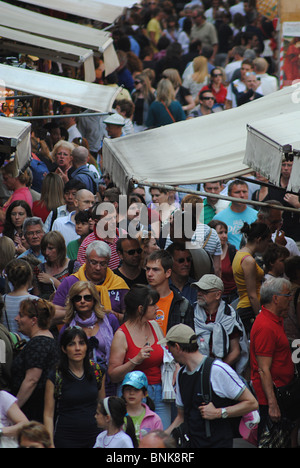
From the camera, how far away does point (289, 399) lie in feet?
24.5

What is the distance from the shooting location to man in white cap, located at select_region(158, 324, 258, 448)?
20.7ft

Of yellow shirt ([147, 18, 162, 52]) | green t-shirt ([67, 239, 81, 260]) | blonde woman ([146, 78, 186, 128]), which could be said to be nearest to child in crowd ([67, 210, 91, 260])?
green t-shirt ([67, 239, 81, 260])

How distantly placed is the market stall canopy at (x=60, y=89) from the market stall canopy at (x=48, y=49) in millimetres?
926

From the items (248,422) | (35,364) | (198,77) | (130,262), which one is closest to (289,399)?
(248,422)

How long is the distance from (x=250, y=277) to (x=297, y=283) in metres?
0.45

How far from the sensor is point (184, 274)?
8523mm

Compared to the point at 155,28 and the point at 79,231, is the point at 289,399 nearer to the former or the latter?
the point at 79,231

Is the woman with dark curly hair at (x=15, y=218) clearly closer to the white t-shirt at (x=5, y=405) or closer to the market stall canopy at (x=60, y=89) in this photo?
the market stall canopy at (x=60, y=89)

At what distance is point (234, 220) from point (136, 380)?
3918mm

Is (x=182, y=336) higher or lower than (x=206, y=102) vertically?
higher

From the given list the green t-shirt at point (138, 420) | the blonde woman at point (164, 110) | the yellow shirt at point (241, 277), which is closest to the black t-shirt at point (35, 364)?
the green t-shirt at point (138, 420)

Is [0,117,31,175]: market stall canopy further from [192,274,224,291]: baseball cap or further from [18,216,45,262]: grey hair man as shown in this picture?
[192,274,224,291]: baseball cap

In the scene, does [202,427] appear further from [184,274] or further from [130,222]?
[130,222]

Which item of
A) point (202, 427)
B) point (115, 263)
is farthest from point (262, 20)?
point (202, 427)
